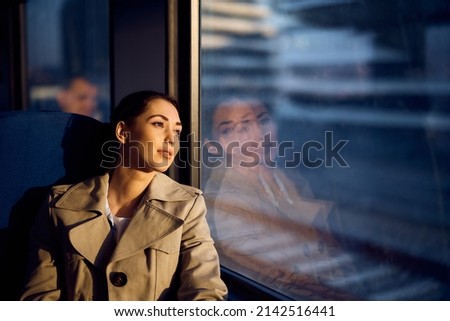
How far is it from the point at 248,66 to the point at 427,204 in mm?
975

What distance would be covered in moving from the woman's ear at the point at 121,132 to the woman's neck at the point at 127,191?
0.10 m

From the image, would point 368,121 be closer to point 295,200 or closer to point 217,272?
point 295,200

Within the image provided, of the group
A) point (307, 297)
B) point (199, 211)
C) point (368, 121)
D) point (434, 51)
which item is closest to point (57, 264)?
point (199, 211)

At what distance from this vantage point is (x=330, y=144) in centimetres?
173

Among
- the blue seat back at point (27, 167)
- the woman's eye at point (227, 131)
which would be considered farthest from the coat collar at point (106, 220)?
the woman's eye at point (227, 131)

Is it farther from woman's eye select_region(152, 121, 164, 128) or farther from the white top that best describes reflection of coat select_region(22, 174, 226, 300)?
woman's eye select_region(152, 121, 164, 128)

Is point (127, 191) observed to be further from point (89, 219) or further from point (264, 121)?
point (264, 121)

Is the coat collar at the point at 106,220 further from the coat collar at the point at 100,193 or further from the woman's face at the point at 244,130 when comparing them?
the woman's face at the point at 244,130

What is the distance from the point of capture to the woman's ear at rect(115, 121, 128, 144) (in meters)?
1.65

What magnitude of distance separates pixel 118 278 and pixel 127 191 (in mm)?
297

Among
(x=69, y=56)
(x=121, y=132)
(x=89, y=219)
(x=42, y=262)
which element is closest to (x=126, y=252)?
(x=89, y=219)

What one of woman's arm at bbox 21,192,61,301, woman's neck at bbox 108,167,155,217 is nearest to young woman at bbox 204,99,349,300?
woman's neck at bbox 108,167,155,217

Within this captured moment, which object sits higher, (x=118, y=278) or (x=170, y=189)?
(x=170, y=189)

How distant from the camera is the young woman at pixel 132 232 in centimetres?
149
